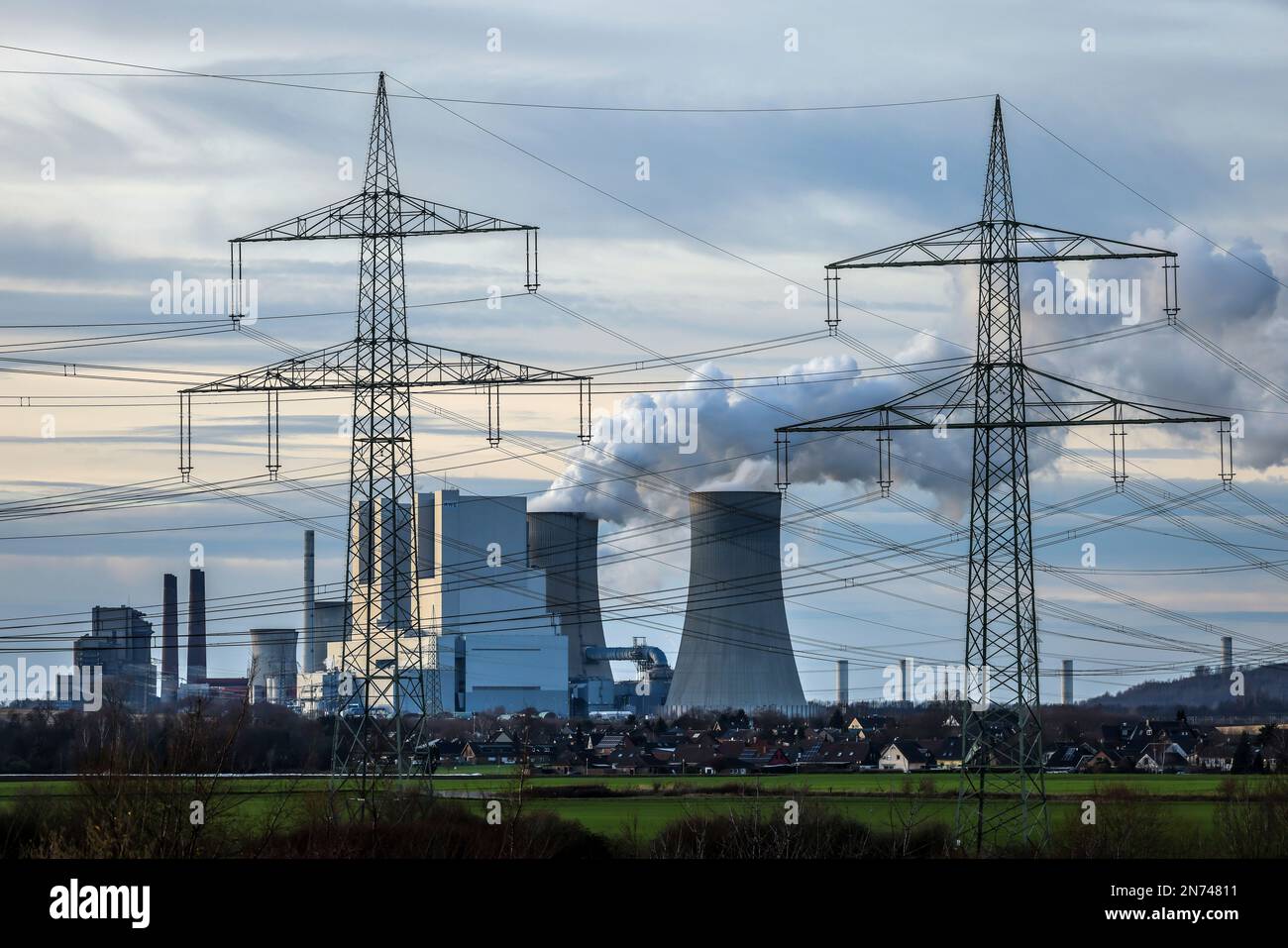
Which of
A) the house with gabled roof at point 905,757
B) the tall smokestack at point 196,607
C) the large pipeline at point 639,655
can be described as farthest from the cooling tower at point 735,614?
the tall smokestack at point 196,607

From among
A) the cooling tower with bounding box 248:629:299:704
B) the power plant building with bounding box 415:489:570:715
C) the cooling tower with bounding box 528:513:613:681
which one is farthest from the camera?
the cooling tower with bounding box 248:629:299:704

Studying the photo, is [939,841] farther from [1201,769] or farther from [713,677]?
[713,677]

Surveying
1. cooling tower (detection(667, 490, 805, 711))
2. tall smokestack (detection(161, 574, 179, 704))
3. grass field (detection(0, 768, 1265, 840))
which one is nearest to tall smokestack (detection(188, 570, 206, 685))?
tall smokestack (detection(161, 574, 179, 704))

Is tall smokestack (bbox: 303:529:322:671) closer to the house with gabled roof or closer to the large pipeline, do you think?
the large pipeline

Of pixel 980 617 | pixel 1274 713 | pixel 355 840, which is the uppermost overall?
pixel 980 617

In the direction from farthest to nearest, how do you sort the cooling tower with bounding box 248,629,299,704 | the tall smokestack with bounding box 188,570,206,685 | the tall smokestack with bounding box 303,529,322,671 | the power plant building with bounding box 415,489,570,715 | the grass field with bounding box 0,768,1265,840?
1. the tall smokestack with bounding box 188,570,206,685
2. the cooling tower with bounding box 248,629,299,704
3. the tall smokestack with bounding box 303,529,322,671
4. the power plant building with bounding box 415,489,570,715
5. the grass field with bounding box 0,768,1265,840
